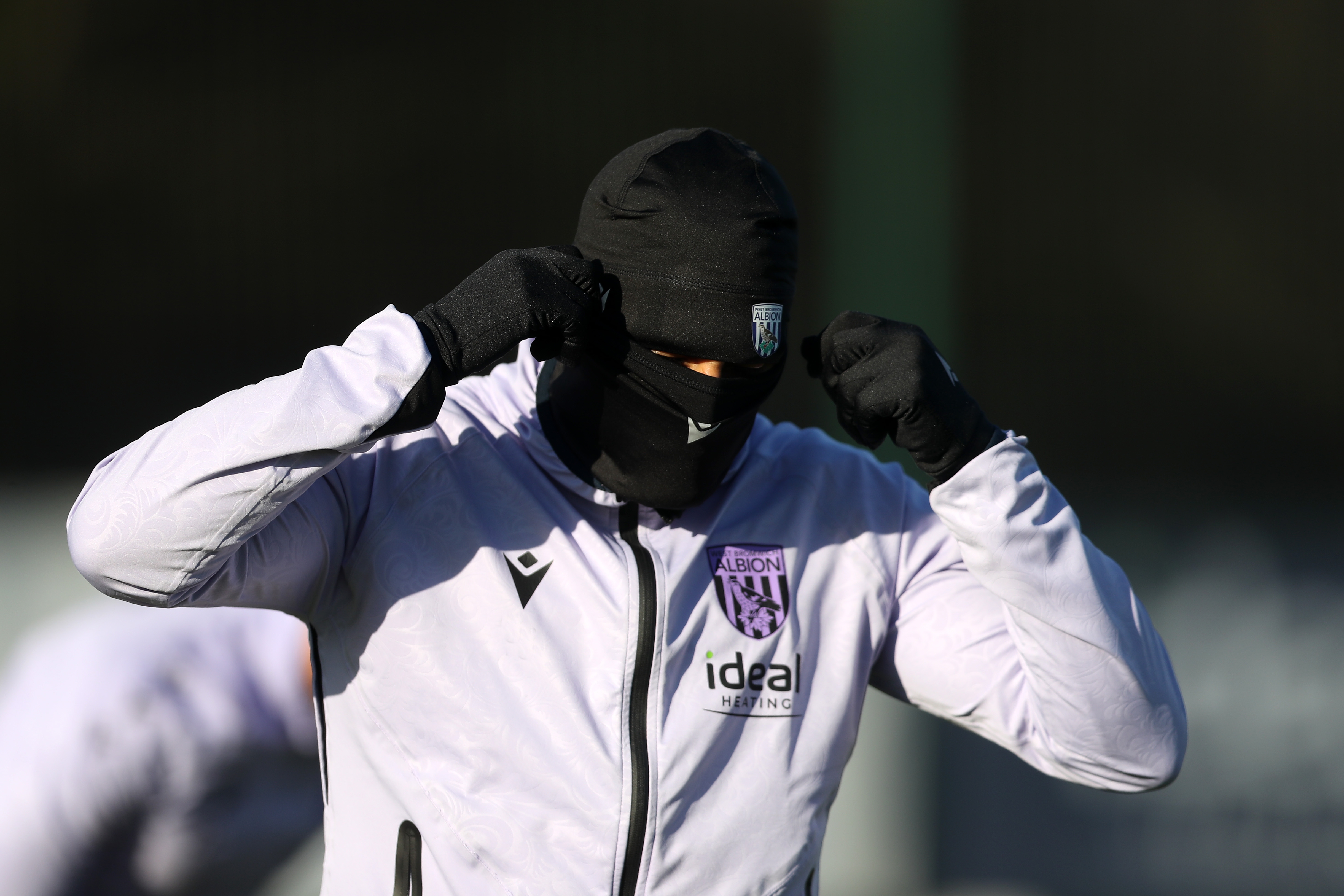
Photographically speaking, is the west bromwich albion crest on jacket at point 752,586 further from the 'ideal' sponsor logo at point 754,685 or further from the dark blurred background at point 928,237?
the dark blurred background at point 928,237

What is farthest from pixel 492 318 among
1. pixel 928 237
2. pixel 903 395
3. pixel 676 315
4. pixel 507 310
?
pixel 928 237

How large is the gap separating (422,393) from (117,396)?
11.8 feet

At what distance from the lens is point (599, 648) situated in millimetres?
1611

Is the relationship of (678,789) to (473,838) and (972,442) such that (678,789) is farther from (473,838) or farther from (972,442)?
(972,442)

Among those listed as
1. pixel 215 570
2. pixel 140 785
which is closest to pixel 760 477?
pixel 215 570

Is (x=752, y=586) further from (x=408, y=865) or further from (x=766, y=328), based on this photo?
(x=408, y=865)

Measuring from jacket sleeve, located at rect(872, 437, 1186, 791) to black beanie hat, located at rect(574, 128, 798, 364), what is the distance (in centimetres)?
37

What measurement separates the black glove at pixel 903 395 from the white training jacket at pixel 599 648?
5cm

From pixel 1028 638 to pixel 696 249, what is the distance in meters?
0.72

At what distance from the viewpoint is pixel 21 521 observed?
4.39m

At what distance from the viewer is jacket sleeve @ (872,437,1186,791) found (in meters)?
1.60

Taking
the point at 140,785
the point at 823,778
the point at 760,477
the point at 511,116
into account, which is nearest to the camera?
the point at 823,778

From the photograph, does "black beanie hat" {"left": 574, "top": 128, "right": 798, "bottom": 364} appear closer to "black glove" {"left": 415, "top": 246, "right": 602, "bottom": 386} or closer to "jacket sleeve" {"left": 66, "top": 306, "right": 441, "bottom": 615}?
"black glove" {"left": 415, "top": 246, "right": 602, "bottom": 386}

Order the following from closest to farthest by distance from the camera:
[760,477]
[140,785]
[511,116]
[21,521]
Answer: [760,477] < [140,785] < [21,521] < [511,116]
